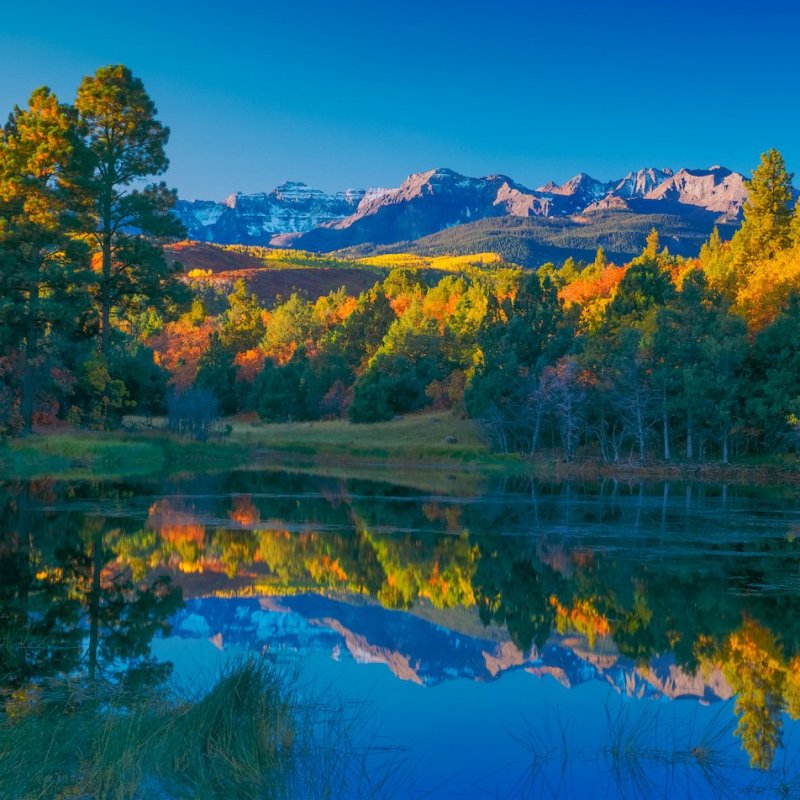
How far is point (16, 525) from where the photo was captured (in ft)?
68.4

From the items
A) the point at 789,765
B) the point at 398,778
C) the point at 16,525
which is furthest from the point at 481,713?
the point at 16,525

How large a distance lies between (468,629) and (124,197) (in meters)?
42.0

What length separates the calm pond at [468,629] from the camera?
820cm

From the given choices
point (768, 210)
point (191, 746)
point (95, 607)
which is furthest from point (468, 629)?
point (768, 210)

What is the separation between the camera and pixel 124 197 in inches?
1937

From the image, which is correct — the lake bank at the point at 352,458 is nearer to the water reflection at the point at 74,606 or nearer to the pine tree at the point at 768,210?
the water reflection at the point at 74,606

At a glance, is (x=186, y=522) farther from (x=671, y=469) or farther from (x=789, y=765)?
(x=671, y=469)

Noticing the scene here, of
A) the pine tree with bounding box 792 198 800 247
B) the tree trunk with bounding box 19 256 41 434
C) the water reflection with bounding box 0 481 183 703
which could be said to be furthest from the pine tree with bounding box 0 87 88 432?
the pine tree with bounding box 792 198 800 247

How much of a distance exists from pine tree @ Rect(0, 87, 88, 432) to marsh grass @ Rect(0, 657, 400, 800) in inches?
1386

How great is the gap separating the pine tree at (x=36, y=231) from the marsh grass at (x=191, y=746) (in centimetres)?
3521

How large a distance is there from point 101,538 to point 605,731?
537 inches

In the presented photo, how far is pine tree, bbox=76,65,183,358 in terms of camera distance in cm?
4872

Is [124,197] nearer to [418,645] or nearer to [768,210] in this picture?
[418,645]

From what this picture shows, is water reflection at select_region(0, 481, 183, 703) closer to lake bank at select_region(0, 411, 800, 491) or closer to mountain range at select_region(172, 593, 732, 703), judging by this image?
mountain range at select_region(172, 593, 732, 703)
